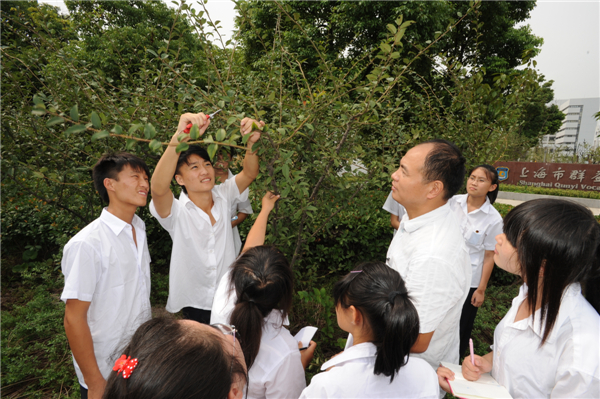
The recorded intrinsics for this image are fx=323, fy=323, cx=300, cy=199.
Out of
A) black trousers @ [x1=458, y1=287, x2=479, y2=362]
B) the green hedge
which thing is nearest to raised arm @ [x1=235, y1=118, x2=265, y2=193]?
black trousers @ [x1=458, y1=287, x2=479, y2=362]

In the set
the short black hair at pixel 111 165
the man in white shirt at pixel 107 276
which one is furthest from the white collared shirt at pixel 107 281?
the short black hair at pixel 111 165

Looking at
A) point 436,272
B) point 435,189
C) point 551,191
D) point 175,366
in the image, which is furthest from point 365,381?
point 551,191

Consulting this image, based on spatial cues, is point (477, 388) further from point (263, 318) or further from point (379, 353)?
point (263, 318)

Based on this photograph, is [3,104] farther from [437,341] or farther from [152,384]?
[437,341]

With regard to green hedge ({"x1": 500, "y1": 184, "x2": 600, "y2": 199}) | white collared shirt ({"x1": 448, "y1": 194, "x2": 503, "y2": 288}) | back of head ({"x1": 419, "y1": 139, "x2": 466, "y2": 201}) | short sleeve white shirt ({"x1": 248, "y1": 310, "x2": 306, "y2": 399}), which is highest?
green hedge ({"x1": 500, "y1": 184, "x2": 600, "y2": 199})

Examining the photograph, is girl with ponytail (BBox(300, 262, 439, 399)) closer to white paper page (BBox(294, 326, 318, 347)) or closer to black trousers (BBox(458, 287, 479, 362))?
white paper page (BBox(294, 326, 318, 347))

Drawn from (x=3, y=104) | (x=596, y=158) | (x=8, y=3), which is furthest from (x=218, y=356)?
(x=596, y=158)

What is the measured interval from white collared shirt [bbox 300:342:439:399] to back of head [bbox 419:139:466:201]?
871 millimetres

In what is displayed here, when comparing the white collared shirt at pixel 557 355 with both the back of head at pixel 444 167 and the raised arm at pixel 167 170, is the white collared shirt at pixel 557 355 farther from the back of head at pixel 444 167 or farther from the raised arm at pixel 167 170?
the raised arm at pixel 167 170

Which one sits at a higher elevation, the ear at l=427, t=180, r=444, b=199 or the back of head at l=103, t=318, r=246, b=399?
the ear at l=427, t=180, r=444, b=199

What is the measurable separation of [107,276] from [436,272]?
1598 mm

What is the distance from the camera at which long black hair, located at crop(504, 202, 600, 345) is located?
115 cm

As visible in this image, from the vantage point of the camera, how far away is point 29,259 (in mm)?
4703

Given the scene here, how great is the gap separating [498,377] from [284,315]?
984 mm
